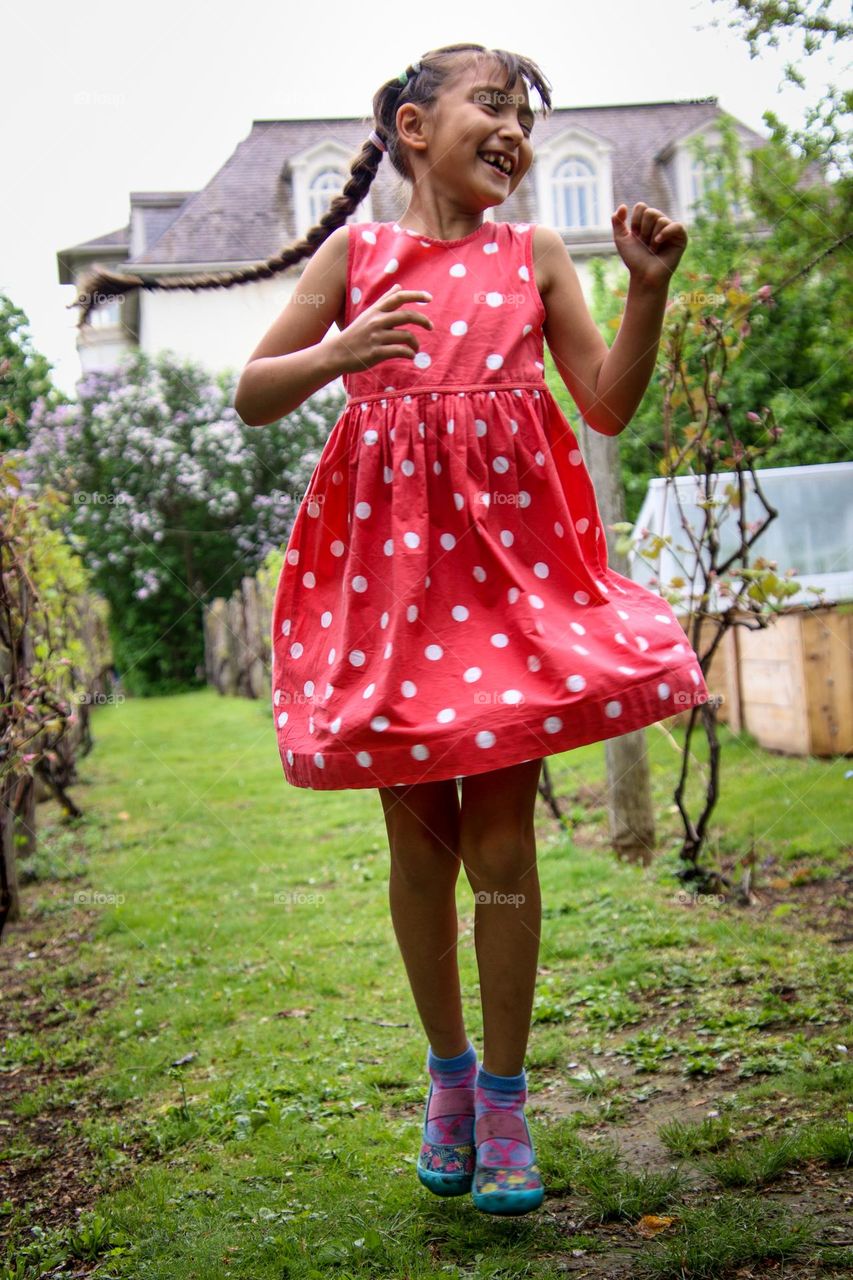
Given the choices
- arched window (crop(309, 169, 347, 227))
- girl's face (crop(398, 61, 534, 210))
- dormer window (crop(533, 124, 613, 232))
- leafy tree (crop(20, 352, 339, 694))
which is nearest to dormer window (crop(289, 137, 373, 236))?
arched window (crop(309, 169, 347, 227))

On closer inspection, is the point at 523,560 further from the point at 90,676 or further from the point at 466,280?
the point at 90,676

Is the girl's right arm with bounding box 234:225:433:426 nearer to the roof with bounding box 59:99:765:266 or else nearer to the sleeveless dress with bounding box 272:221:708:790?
the sleeveless dress with bounding box 272:221:708:790

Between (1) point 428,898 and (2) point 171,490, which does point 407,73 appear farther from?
(2) point 171,490

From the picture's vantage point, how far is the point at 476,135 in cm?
176

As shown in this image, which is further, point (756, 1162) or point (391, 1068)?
point (391, 1068)

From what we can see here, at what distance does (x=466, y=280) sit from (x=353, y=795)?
4.86m

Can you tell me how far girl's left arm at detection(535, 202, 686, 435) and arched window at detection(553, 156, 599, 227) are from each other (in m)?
15.9

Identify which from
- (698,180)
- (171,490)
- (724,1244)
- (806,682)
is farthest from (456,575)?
(698,180)

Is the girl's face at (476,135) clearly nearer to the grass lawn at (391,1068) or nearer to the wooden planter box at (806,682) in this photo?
the grass lawn at (391,1068)

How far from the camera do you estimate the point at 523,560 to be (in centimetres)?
169

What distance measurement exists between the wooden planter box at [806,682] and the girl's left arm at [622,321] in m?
3.29

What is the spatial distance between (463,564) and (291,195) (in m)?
17.1

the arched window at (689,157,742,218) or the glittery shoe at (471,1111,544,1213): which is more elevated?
the arched window at (689,157,742,218)

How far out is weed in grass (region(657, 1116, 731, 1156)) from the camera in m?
1.81
